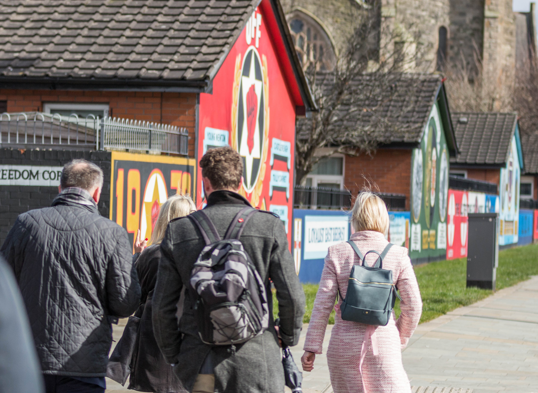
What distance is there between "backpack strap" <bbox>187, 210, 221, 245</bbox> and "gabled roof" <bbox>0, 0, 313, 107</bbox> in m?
7.43

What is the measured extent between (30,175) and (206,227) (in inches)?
241

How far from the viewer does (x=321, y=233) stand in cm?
1634

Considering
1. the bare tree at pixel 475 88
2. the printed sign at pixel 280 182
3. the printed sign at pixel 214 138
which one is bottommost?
the printed sign at pixel 280 182

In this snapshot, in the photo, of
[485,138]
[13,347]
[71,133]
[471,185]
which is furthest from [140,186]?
[485,138]

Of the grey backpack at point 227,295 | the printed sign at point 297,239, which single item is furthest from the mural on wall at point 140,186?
the grey backpack at point 227,295

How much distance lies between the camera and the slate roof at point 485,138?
30.3m

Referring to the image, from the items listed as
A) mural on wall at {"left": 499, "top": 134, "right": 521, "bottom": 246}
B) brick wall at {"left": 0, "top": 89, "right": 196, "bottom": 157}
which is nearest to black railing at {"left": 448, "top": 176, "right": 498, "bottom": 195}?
mural on wall at {"left": 499, "top": 134, "right": 521, "bottom": 246}

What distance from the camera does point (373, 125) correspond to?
20.8 meters

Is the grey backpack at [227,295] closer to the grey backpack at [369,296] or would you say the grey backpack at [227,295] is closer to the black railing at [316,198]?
the grey backpack at [369,296]

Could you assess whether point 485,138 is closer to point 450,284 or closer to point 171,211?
point 450,284

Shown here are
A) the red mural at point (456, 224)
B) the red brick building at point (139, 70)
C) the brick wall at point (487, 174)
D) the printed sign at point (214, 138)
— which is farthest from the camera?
the brick wall at point (487, 174)

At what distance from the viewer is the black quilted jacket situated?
3984 millimetres

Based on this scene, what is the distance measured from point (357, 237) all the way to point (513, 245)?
32.3 m

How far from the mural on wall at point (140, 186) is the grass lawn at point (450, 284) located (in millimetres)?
2155
